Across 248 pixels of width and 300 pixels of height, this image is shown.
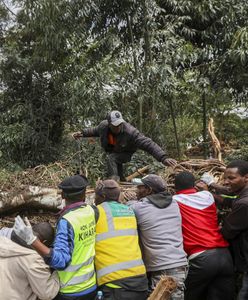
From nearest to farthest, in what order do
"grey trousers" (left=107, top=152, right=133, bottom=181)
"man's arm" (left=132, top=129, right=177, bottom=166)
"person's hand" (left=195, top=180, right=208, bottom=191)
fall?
1. "person's hand" (left=195, top=180, right=208, bottom=191)
2. "man's arm" (left=132, top=129, right=177, bottom=166)
3. "grey trousers" (left=107, top=152, right=133, bottom=181)

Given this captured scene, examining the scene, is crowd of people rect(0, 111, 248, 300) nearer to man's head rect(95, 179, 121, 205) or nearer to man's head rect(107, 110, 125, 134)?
man's head rect(95, 179, 121, 205)

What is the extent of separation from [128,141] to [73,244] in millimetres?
2815

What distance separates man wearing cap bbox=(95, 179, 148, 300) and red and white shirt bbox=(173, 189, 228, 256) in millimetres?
638

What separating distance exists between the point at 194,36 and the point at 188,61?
762 mm

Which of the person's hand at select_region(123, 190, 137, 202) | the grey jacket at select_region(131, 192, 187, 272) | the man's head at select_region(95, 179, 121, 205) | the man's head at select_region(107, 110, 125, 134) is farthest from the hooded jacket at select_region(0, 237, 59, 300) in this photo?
the man's head at select_region(107, 110, 125, 134)

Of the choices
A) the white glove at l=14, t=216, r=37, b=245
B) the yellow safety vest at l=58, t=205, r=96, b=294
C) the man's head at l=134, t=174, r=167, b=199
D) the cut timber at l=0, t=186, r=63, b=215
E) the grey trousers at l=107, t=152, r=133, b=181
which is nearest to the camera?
the white glove at l=14, t=216, r=37, b=245

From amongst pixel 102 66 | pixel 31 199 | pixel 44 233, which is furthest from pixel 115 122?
pixel 102 66

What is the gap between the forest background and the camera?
8641 millimetres

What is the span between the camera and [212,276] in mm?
3893

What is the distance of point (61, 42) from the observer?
8.66 metres

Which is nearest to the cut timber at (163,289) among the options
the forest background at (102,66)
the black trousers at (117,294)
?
the black trousers at (117,294)

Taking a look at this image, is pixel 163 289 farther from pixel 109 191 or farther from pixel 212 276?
pixel 109 191

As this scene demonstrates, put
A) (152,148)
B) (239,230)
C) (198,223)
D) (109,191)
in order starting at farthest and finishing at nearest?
(152,148) → (198,223) → (239,230) → (109,191)

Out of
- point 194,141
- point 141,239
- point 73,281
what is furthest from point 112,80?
point 73,281
